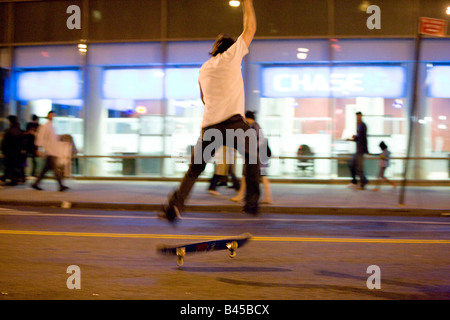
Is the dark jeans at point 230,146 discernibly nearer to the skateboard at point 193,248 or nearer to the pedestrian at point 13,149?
the skateboard at point 193,248

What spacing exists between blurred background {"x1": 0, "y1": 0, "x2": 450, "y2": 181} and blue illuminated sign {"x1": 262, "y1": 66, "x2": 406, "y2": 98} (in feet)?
0.10

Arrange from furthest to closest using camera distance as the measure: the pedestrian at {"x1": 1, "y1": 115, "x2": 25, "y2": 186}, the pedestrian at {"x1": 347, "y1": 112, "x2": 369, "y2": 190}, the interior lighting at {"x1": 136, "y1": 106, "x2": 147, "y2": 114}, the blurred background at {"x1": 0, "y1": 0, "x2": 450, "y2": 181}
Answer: the interior lighting at {"x1": 136, "y1": 106, "x2": 147, "y2": 114}
the blurred background at {"x1": 0, "y1": 0, "x2": 450, "y2": 181}
the pedestrian at {"x1": 1, "y1": 115, "x2": 25, "y2": 186}
the pedestrian at {"x1": 347, "y1": 112, "x2": 369, "y2": 190}

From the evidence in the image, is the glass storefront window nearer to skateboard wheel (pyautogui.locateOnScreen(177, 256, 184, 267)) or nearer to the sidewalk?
the sidewalk

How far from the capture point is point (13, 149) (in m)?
15.3

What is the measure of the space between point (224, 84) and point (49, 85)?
1466cm

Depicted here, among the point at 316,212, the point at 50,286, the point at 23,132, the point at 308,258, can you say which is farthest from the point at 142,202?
the point at 50,286

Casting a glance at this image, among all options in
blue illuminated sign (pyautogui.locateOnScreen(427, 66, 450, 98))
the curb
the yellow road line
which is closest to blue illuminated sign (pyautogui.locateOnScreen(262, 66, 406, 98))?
blue illuminated sign (pyautogui.locateOnScreen(427, 66, 450, 98))

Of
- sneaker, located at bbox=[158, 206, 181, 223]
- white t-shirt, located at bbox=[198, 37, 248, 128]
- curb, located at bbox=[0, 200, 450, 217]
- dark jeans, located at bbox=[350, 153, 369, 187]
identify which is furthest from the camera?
dark jeans, located at bbox=[350, 153, 369, 187]

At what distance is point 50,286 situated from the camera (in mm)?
4914

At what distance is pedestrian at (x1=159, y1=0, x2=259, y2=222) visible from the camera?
494 centimetres

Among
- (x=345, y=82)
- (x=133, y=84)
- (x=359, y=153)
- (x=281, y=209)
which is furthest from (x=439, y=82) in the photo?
(x=133, y=84)

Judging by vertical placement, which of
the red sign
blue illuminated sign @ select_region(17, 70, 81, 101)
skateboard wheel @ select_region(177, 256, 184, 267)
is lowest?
skateboard wheel @ select_region(177, 256, 184, 267)

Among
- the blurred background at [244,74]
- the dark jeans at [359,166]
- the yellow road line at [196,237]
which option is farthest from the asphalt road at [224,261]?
the blurred background at [244,74]

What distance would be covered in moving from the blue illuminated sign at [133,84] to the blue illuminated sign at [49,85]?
0.98 meters
